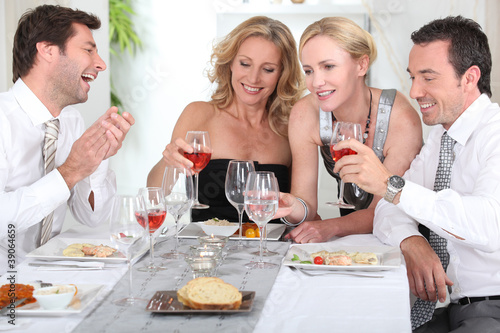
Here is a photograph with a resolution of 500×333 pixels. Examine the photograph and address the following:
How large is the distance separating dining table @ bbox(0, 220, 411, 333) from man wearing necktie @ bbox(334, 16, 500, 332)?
22 centimetres

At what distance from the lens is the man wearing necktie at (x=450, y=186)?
178 cm

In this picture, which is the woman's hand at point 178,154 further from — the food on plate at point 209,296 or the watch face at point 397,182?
the food on plate at point 209,296

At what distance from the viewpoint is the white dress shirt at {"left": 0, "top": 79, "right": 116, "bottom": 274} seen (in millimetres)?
1909

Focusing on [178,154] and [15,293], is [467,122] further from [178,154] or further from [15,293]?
[15,293]

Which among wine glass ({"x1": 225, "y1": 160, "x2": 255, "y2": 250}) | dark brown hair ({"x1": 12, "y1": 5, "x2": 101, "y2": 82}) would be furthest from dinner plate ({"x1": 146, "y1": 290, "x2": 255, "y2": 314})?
dark brown hair ({"x1": 12, "y1": 5, "x2": 101, "y2": 82})

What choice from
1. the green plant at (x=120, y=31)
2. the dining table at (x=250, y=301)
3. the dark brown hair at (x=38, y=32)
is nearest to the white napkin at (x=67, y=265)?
the dining table at (x=250, y=301)

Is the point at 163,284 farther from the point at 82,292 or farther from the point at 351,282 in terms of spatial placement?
the point at 351,282

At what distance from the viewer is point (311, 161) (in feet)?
8.54

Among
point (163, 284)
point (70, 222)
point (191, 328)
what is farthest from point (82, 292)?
point (70, 222)

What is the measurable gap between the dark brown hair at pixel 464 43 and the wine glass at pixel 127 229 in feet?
4.17

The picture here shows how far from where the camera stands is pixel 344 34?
8.25 ft

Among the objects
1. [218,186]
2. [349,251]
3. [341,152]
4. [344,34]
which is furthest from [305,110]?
[349,251]

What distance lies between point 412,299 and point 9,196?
1444 millimetres

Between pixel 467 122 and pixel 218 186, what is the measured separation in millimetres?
1280
